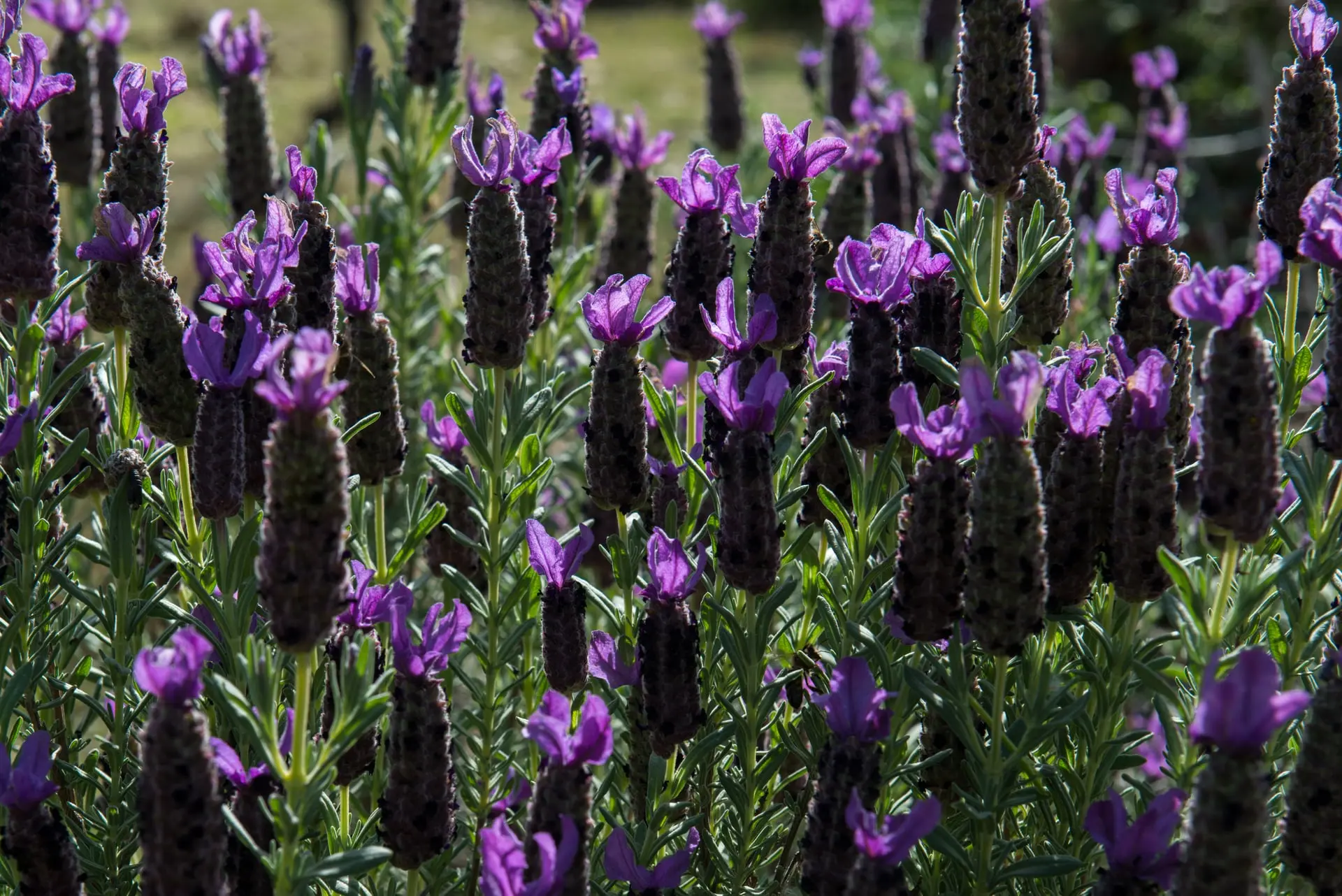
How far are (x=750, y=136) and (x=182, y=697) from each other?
5194 mm

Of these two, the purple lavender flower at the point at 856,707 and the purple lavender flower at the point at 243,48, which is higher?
the purple lavender flower at the point at 243,48

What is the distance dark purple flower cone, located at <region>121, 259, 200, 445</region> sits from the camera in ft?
7.25

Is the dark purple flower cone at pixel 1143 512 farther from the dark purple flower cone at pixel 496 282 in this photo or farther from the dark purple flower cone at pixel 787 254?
the dark purple flower cone at pixel 496 282

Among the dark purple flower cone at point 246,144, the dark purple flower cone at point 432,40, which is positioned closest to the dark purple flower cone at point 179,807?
the dark purple flower cone at point 246,144

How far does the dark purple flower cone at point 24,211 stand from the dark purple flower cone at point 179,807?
89cm

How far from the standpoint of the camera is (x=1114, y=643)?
2.19 m

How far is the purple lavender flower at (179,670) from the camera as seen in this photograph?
168 cm

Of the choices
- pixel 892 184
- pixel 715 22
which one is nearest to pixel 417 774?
pixel 892 184

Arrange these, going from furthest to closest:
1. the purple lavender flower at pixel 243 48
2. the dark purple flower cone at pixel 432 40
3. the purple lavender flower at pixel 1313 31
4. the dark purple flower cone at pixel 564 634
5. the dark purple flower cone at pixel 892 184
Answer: the dark purple flower cone at pixel 892 184 → the dark purple flower cone at pixel 432 40 → the purple lavender flower at pixel 243 48 → the purple lavender flower at pixel 1313 31 → the dark purple flower cone at pixel 564 634

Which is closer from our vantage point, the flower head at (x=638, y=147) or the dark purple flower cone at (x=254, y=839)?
the dark purple flower cone at (x=254, y=839)

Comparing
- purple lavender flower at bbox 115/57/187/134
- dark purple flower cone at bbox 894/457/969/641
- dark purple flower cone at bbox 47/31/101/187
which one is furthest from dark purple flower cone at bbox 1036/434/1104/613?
dark purple flower cone at bbox 47/31/101/187

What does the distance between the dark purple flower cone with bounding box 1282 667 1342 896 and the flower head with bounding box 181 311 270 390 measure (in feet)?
5.01

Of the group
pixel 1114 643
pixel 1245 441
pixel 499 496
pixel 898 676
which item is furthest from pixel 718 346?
pixel 1245 441

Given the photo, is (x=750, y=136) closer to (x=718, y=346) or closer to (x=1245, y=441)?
(x=718, y=346)
